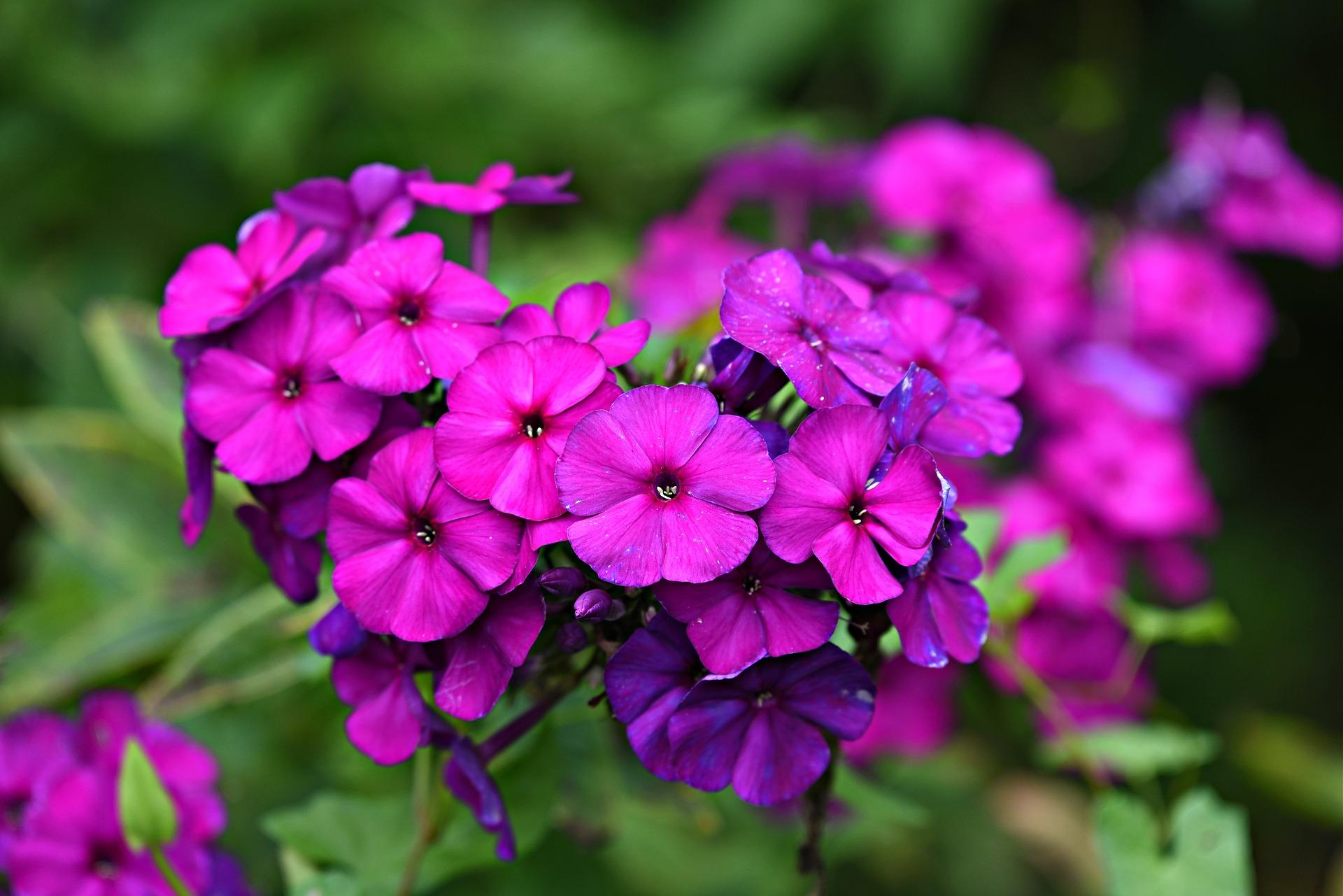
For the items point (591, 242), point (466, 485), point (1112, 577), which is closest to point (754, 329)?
point (466, 485)

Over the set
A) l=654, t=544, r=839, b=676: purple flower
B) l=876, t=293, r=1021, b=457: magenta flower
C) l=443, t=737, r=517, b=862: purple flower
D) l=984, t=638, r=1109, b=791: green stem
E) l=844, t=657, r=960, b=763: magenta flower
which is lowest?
l=844, t=657, r=960, b=763: magenta flower

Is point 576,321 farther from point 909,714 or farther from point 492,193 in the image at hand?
point 909,714

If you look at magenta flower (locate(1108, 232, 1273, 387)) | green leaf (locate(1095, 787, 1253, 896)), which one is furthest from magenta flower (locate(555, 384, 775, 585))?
magenta flower (locate(1108, 232, 1273, 387))

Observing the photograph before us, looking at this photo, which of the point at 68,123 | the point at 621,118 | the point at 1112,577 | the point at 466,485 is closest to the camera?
the point at 466,485

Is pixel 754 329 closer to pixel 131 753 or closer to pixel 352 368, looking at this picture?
pixel 352 368

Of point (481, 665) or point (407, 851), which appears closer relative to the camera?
point (481, 665)

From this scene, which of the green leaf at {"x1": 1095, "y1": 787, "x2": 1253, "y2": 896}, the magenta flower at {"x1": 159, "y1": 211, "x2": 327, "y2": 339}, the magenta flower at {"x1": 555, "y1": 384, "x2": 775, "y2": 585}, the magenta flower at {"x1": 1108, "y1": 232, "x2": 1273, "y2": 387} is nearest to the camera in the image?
the magenta flower at {"x1": 555, "y1": 384, "x2": 775, "y2": 585}

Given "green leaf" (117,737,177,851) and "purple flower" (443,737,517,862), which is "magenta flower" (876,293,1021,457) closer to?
"purple flower" (443,737,517,862)
